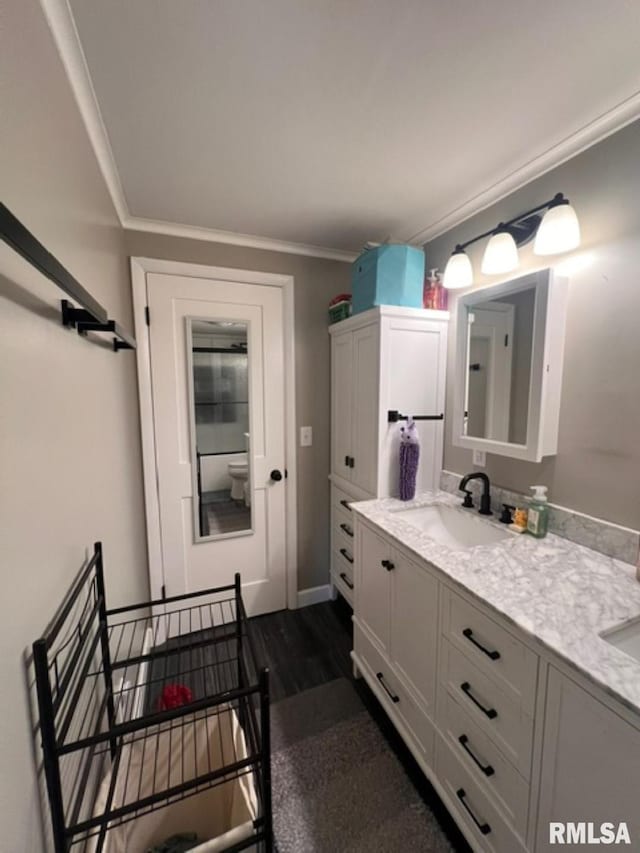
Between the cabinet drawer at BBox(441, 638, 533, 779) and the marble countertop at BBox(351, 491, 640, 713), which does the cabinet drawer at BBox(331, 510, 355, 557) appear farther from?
the cabinet drawer at BBox(441, 638, 533, 779)

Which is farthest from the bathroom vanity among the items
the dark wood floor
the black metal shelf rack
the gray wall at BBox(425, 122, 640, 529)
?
the black metal shelf rack

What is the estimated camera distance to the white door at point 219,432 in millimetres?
2029

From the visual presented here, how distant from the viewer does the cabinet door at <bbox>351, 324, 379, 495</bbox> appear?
1836 mm

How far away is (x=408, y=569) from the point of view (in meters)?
1.36

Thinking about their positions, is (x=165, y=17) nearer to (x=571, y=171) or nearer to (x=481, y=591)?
(x=571, y=171)

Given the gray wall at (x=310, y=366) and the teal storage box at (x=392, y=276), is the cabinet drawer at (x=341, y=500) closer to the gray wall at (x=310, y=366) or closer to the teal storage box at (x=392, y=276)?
the gray wall at (x=310, y=366)

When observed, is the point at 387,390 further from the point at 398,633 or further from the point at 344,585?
the point at 344,585

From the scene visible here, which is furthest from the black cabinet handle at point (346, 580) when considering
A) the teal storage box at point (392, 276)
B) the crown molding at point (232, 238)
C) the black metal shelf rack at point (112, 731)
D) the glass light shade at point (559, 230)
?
the crown molding at point (232, 238)

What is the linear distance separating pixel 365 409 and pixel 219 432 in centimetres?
92

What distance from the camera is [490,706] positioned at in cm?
100

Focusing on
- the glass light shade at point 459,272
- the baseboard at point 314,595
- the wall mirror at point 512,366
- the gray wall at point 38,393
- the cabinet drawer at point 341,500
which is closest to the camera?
the gray wall at point 38,393

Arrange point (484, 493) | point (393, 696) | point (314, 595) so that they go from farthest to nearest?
1. point (314, 595)
2. point (484, 493)
3. point (393, 696)

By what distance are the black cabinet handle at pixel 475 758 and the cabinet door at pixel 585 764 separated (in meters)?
0.15

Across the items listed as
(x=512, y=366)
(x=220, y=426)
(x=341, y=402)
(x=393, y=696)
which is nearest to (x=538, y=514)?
(x=512, y=366)
